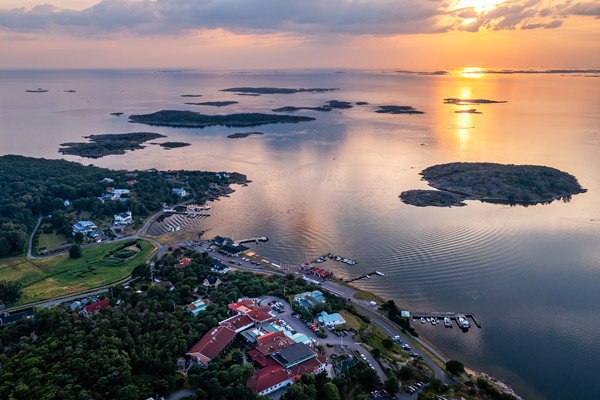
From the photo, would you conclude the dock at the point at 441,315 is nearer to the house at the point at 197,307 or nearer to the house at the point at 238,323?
the house at the point at 238,323

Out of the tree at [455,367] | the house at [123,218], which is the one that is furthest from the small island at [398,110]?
the tree at [455,367]

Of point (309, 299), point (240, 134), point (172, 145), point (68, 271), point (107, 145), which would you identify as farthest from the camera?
point (240, 134)

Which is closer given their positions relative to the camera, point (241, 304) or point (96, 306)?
point (96, 306)

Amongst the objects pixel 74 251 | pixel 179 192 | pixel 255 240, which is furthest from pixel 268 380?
pixel 179 192

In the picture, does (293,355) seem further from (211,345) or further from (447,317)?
(447,317)

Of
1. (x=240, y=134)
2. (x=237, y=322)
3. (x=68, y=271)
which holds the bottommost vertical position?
(x=68, y=271)

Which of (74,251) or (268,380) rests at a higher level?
(74,251)

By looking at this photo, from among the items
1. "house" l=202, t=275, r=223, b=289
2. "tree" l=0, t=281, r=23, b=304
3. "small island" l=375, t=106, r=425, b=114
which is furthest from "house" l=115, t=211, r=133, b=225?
"small island" l=375, t=106, r=425, b=114
